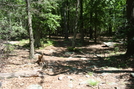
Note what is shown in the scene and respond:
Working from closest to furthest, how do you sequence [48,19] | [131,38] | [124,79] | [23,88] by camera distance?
[23,88], [124,79], [131,38], [48,19]

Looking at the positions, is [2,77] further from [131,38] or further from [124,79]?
[131,38]

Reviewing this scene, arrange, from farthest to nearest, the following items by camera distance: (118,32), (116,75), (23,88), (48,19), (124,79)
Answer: (48,19)
(118,32)
(116,75)
(124,79)
(23,88)

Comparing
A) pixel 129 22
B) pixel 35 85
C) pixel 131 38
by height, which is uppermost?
pixel 129 22

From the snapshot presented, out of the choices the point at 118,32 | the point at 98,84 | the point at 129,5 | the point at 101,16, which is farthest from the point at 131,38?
the point at 101,16

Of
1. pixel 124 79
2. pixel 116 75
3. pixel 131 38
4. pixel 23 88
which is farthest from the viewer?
pixel 131 38

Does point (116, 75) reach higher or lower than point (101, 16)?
lower

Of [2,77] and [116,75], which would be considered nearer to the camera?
[2,77]

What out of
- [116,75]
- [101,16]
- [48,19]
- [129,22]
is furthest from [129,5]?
[101,16]

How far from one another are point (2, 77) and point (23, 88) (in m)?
1.40

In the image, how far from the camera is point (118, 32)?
7.62 meters

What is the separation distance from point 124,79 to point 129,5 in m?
5.61

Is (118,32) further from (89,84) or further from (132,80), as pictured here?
(89,84)

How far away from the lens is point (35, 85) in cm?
470

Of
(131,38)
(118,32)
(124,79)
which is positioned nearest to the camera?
(124,79)
